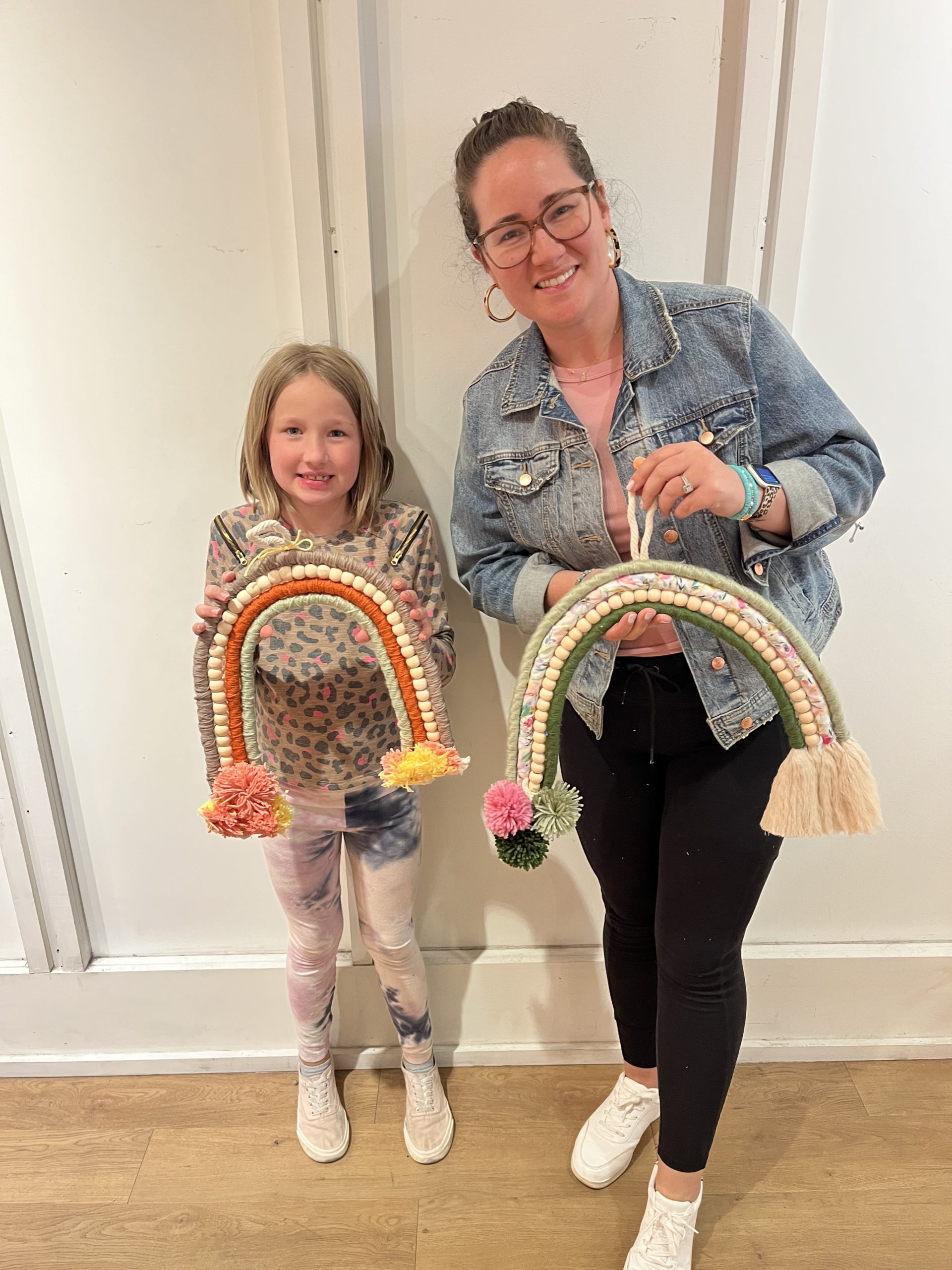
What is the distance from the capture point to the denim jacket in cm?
90

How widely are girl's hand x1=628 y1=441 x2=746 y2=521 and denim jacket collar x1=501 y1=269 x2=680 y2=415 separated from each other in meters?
0.15

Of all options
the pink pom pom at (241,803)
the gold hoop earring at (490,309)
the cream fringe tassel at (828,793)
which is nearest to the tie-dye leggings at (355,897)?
the pink pom pom at (241,803)

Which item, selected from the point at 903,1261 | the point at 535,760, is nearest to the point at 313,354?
the point at 535,760

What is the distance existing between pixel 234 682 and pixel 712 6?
111cm

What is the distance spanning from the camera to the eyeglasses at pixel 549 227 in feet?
2.85

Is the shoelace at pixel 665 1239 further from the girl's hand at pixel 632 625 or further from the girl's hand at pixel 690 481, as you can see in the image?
the girl's hand at pixel 690 481

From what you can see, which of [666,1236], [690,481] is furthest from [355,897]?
[690,481]

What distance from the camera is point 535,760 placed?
0.88 metres

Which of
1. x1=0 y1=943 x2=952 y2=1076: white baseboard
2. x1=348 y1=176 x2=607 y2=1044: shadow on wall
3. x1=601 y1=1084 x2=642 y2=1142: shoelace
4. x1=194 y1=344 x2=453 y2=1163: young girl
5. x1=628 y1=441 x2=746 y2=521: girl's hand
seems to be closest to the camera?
x1=628 y1=441 x2=746 y2=521: girl's hand

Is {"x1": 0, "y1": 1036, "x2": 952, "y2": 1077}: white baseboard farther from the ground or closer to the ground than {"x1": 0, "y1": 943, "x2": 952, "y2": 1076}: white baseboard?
closer to the ground

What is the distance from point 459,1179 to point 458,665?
0.85 m

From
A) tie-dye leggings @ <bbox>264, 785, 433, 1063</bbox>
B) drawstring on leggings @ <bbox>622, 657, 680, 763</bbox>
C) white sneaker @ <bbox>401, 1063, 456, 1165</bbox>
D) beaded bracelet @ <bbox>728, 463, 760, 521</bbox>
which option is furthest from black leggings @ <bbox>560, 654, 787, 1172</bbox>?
white sneaker @ <bbox>401, 1063, 456, 1165</bbox>

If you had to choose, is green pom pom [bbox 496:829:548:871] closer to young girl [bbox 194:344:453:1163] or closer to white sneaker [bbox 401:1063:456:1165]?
young girl [bbox 194:344:453:1163]

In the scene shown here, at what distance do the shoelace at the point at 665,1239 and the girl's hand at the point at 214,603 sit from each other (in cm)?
100
